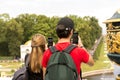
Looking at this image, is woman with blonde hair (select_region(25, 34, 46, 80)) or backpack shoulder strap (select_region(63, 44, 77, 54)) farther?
woman with blonde hair (select_region(25, 34, 46, 80))

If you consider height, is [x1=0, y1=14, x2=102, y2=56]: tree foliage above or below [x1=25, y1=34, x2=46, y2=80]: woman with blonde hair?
below

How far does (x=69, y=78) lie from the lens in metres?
3.22

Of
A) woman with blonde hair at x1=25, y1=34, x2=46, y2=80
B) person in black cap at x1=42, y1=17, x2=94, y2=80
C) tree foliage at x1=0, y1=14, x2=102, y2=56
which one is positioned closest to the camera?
person in black cap at x1=42, y1=17, x2=94, y2=80

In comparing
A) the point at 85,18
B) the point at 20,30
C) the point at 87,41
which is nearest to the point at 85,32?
the point at 87,41

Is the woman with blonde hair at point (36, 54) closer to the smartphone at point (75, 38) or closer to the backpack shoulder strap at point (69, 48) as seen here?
the smartphone at point (75, 38)

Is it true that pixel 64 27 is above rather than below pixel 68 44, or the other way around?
above

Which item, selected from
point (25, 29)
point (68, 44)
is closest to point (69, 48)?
point (68, 44)

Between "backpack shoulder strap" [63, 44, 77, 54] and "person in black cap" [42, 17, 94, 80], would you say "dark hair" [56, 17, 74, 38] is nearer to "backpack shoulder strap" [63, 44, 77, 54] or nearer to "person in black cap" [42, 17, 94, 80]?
"person in black cap" [42, 17, 94, 80]

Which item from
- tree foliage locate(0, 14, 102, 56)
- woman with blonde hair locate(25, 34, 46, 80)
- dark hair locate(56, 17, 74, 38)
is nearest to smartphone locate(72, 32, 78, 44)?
dark hair locate(56, 17, 74, 38)

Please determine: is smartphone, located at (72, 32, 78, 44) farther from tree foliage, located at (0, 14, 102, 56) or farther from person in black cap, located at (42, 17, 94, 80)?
tree foliage, located at (0, 14, 102, 56)

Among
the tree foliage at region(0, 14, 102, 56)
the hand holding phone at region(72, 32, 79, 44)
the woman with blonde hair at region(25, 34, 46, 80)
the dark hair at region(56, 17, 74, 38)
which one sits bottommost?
the tree foliage at region(0, 14, 102, 56)

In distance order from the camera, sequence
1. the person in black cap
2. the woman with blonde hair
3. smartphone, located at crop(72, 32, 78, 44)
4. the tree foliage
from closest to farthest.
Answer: the person in black cap < smartphone, located at crop(72, 32, 78, 44) < the woman with blonde hair < the tree foliage

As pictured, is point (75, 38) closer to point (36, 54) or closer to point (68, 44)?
point (68, 44)

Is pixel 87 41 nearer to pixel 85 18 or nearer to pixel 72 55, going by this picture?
pixel 85 18
